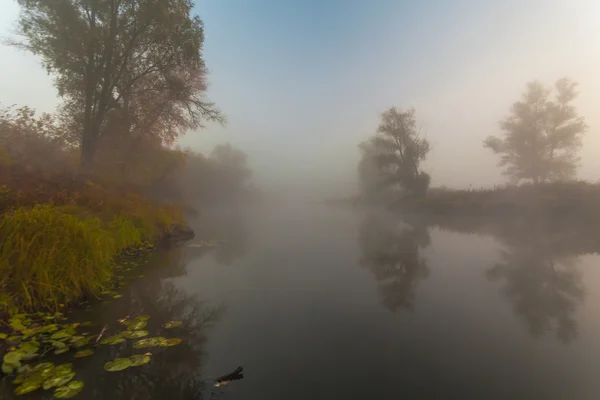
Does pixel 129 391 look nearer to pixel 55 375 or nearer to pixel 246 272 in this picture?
pixel 55 375

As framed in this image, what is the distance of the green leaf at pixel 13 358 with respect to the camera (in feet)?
10.3

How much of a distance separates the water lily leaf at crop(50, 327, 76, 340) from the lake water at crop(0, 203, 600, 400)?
55 centimetres

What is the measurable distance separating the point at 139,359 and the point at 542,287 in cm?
888

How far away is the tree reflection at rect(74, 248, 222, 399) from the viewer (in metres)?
3.11

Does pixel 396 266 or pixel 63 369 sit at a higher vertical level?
pixel 396 266

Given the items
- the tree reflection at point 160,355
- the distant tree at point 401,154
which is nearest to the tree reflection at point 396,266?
the tree reflection at point 160,355

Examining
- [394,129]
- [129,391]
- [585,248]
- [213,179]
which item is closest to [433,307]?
[129,391]

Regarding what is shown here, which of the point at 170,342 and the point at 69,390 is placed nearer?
the point at 69,390

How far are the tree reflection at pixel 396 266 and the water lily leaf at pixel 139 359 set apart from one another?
4435mm

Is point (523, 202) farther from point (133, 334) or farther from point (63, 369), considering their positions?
point (63, 369)

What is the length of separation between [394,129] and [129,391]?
4114cm

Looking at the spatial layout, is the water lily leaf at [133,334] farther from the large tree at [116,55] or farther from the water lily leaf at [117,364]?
the large tree at [116,55]

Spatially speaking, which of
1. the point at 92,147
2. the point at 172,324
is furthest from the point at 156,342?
the point at 92,147

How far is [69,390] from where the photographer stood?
9.80ft
